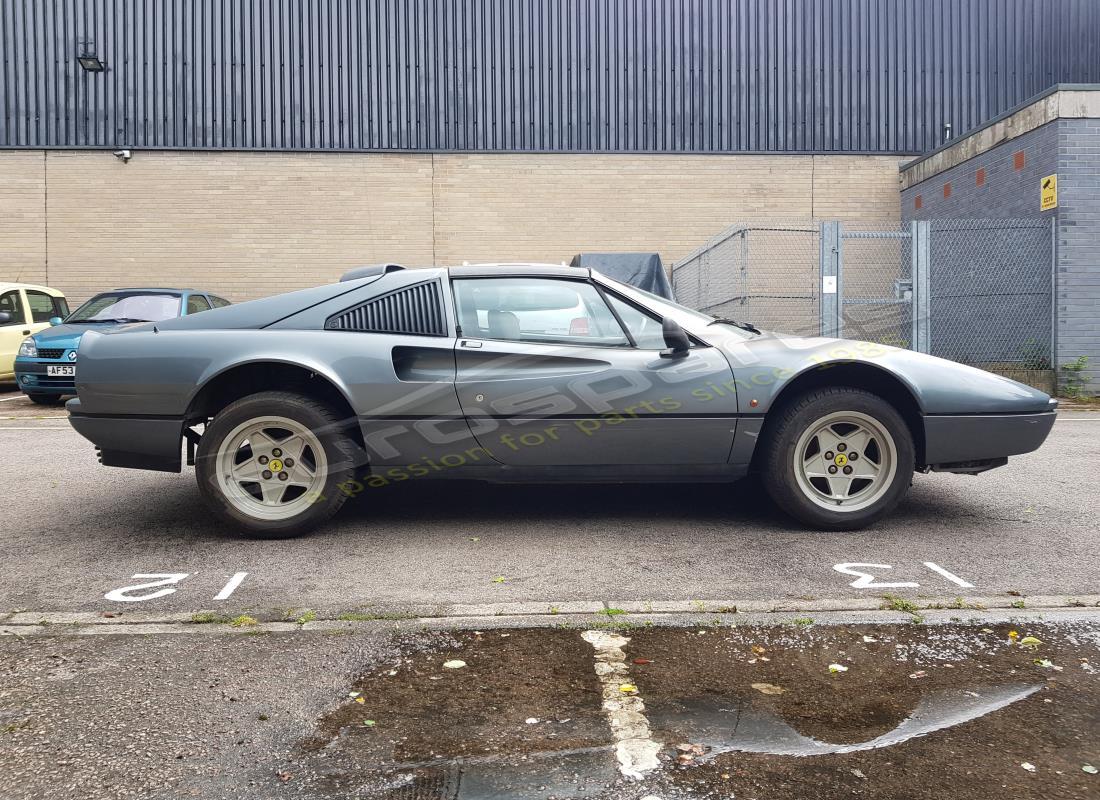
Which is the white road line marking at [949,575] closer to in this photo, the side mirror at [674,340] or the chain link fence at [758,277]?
the side mirror at [674,340]

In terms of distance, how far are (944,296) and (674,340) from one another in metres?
10.5

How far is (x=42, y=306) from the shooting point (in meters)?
13.8

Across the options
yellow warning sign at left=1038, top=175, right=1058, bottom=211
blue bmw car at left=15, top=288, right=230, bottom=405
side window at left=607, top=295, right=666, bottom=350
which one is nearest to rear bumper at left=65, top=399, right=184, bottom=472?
side window at left=607, top=295, right=666, bottom=350

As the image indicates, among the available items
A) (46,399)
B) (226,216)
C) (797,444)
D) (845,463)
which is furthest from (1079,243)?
(226,216)

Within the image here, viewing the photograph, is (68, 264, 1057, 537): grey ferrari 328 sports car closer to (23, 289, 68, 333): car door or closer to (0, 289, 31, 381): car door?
(0, 289, 31, 381): car door

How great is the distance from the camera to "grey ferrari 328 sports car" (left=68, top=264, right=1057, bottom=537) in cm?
448

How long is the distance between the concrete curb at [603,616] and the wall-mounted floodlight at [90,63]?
57.5 feet

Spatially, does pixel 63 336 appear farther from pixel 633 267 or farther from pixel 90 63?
pixel 90 63

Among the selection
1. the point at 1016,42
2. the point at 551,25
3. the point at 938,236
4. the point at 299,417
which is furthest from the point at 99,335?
the point at 1016,42

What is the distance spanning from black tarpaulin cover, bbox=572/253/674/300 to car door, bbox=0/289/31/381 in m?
8.22

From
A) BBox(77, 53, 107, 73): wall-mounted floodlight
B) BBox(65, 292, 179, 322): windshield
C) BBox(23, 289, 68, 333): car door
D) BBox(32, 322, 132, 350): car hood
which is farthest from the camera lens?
BBox(77, 53, 107, 73): wall-mounted floodlight

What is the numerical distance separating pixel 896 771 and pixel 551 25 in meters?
18.4

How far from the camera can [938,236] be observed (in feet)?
43.7

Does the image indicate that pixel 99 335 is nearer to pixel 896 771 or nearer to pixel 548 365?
pixel 548 365
